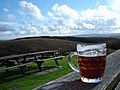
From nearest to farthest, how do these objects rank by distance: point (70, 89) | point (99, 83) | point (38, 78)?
point (70, 89) < point (99, 83) < point (38, 78)

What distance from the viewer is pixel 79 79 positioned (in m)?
1.28

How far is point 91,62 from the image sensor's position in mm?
1188

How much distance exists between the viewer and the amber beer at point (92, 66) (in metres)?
1.19

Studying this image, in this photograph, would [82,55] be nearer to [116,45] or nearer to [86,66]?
[86,66]

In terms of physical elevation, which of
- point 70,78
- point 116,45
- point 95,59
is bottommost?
point 116,45

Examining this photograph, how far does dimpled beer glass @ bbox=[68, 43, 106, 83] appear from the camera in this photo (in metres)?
1.19

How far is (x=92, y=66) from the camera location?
1.19m

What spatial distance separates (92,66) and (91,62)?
0.02 metres

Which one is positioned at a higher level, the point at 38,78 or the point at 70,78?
the point at 70,78

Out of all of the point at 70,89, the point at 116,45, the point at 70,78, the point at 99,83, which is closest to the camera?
the point at 70,89

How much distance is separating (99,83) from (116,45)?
79.9 feet

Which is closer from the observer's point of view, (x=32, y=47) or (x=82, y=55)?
(x=82, y=55)

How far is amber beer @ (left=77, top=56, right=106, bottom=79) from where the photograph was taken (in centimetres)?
119

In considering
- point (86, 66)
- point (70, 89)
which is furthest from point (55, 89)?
point (86, 66)
